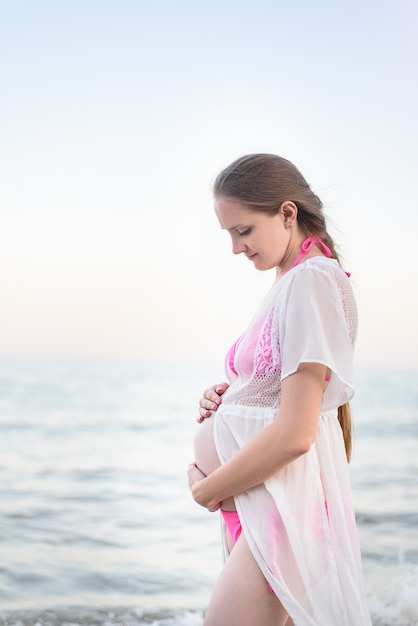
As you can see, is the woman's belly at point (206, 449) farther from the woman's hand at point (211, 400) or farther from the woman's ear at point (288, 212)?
the woman's ear at point (288, 212)

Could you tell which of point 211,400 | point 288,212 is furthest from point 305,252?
point 211,400

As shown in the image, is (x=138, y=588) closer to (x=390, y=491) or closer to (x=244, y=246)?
(x=244, y=246)

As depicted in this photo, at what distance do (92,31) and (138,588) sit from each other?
9.36 meters

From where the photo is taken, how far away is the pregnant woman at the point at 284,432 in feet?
4.46

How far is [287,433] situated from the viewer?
1.34m

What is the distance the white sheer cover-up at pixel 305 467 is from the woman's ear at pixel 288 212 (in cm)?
10

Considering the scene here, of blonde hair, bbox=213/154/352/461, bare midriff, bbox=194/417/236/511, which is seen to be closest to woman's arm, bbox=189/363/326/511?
bare midriff, bbox=194/417/236/511

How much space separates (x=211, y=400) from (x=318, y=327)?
34cm

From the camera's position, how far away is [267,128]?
10.3 meters

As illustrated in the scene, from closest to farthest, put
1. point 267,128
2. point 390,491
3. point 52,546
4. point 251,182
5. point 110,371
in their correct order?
1. point 251,182
2. point 52,546
3. point 390,491
4. point 267,128
5. point 110,371

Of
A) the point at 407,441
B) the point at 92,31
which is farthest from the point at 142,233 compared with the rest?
the point at 407,441

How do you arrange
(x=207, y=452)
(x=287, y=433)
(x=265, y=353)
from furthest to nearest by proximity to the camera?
(x=207, y=452) < (x=265, y=353) < (x=287, y=433)

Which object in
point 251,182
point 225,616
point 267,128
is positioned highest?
point 267,128

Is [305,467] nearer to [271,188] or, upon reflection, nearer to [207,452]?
[207,452]
